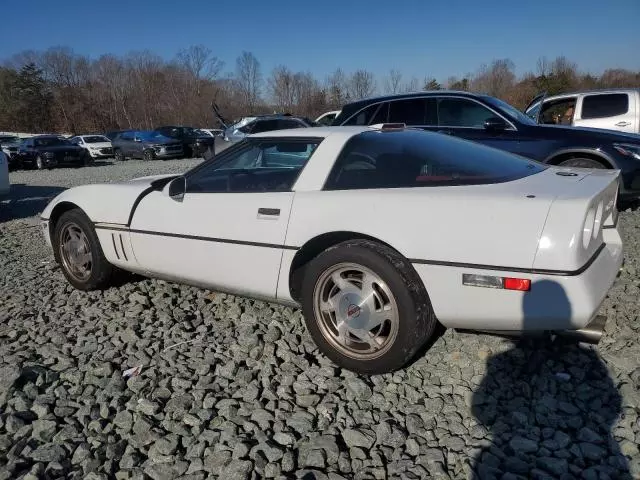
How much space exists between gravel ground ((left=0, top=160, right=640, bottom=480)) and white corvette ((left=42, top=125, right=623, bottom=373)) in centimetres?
29

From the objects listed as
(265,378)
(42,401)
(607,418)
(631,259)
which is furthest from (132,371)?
(631,259)

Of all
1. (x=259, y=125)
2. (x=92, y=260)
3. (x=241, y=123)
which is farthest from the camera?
(x=241, y=123)

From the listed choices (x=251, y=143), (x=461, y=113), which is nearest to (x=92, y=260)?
(x=251, y=143)

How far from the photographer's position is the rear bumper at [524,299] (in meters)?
2.12

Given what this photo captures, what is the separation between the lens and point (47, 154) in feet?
64.4

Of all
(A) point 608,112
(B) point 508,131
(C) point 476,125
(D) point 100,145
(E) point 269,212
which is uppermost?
(D) point 100,145

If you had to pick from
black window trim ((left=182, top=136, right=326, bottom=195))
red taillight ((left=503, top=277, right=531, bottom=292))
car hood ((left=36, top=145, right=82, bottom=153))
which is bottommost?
red taillight ((left=503, top=277, right=531, bottom=292))

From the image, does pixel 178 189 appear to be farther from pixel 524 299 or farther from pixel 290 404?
pixel 524 299

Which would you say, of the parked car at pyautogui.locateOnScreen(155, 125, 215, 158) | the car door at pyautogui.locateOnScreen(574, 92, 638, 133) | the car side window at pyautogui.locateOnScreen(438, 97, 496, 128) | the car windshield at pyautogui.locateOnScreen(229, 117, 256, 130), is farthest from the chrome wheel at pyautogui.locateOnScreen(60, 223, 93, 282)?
the parked car at pyautogui.locateOnScreen(155, 125, 215, 158)

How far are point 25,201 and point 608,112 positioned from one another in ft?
36.2

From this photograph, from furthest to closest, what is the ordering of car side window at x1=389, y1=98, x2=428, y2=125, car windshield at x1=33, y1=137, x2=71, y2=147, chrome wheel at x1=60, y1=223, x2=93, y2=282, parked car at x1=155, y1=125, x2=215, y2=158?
parked car at x1=155, y1=125, x2=215, y2=158, car windshield at x1=33, y1=137, x2=71, y2=147, car side window at x1=389, y1=98, x2=428, y2=125, chrome wheel at x1=60, y1=223, x2=93, y2=282

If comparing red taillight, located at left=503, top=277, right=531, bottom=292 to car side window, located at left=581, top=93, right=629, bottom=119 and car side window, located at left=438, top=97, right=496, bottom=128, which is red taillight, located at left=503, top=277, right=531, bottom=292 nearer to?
car side window, located at left=438, top=97, right=496, bottom=128

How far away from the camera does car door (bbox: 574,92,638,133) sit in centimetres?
856

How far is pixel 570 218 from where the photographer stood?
212 cm
